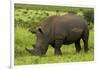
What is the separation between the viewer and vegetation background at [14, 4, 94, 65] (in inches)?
96.0

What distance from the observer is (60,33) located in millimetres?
2609

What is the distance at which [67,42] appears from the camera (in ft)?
8.64

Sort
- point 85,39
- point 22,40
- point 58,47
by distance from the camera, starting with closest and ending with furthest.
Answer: point 22,40
point 58,47
point 85,39

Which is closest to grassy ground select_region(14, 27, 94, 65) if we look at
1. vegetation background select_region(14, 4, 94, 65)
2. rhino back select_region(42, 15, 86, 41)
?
vegetation background select_region(14, 4, 94, 65)

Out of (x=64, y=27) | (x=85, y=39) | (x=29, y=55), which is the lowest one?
(x=29, y=55)

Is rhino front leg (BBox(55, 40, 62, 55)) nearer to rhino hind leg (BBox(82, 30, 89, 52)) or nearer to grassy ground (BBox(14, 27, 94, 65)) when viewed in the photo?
grassy ground (BBox(14, 27, 94, 65))

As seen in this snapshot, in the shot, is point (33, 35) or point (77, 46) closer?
point (33, 35)

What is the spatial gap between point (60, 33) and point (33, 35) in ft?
1.10

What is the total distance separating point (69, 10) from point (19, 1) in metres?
0.62

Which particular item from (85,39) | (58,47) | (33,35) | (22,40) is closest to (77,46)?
(85,39)

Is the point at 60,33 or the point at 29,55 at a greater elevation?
the point at 60,33

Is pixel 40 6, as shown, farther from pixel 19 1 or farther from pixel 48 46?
pixel 48 46

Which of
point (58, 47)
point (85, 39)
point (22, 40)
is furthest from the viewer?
point (85, 39)

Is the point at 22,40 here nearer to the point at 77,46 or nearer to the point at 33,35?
the point at 33,35
